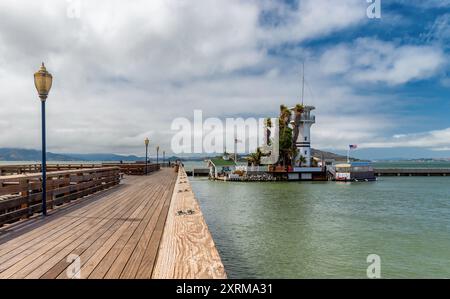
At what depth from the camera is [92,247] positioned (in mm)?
5055

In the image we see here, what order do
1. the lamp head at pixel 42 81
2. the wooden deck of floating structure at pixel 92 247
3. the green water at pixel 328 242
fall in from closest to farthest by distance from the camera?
the wooden deck of floating structure at pixel 92 247 → the lamp head at pixel 42 81 → the green water at pixel 328 242

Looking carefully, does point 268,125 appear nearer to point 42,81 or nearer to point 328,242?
point 328,242

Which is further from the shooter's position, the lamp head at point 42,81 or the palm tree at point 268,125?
the palm tree at point 268,125

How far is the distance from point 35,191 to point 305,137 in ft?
193

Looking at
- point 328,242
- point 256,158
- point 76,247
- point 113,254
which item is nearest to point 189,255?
point 113,254

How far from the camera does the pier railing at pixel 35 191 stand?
718 centimetres

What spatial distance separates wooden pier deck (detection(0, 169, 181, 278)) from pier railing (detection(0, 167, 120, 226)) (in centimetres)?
44

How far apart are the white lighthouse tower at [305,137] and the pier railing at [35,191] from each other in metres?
53.2

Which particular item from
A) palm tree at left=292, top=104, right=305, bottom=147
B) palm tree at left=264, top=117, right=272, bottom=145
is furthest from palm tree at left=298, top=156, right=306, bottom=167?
palm tree at left=264, top=117, right=272, bottom=145

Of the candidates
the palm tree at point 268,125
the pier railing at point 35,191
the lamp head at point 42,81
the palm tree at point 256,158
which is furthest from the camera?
the palm tree at point 268,125

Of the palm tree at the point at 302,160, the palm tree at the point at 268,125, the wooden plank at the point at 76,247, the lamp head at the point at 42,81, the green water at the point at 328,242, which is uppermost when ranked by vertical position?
the palm tree at the point at 268,125

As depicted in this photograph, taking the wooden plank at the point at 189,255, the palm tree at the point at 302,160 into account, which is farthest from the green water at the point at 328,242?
the palm tree at the point at 302,160

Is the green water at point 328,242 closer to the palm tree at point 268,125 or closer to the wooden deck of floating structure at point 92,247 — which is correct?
the wooden deck of floating structure at point 92,247

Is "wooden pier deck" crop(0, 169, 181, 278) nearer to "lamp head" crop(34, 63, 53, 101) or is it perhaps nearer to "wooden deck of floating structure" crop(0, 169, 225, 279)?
"wooden deck of floating structure" crop(0, 169, 225, 279)
